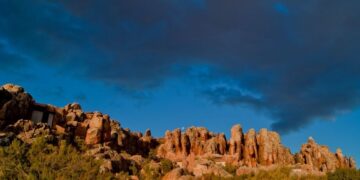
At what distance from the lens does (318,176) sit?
3578 cm

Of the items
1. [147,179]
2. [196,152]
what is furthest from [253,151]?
[147,179]

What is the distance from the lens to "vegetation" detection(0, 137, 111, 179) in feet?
100

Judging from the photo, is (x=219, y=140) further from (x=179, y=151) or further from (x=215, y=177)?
(x=215, y=177)

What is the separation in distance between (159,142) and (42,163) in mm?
57393

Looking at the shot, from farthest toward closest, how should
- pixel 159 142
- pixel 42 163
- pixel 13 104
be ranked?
1. pixel 159 142
2. pixel 13 104
3. pixel 42 163

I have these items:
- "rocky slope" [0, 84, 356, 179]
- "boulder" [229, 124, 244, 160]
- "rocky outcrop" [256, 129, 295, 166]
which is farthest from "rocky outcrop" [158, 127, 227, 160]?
"rocky outcrop" [256, 129, 295, 166]

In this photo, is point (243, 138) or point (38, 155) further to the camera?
point (243, 138)

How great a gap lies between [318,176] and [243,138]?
50903 millimetres

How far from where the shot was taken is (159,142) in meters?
90.2

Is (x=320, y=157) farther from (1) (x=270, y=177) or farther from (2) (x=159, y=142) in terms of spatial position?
(1) (x=270, y=177)

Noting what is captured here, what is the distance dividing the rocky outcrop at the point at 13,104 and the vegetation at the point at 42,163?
13.1 m

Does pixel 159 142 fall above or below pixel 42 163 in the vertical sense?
above

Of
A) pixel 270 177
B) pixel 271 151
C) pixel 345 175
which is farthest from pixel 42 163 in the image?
pixel 271 151

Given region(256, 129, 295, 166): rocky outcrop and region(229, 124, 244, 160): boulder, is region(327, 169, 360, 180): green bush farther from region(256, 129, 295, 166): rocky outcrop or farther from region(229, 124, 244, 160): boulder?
region(256, 129, 295, 166): rocky outcrop
